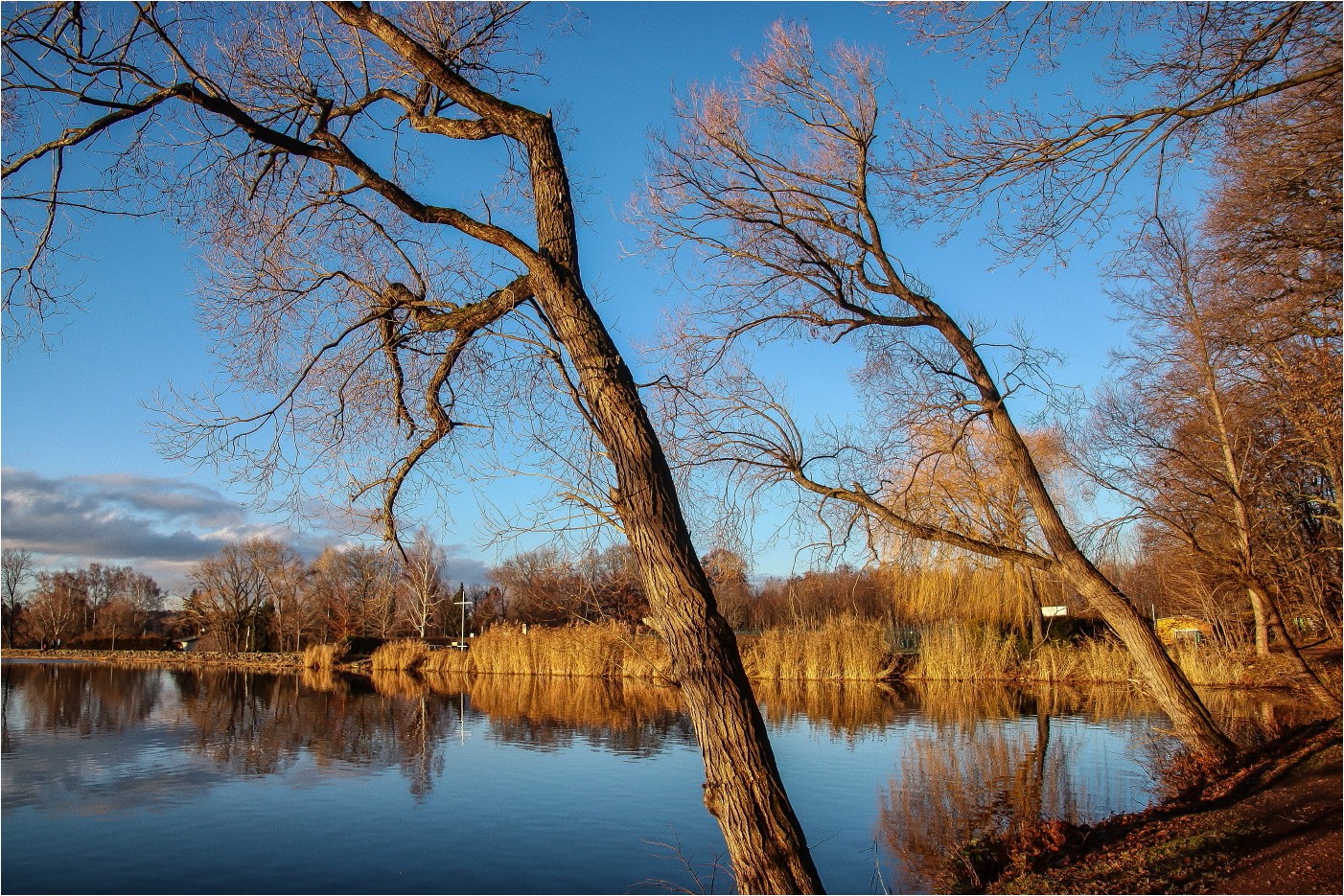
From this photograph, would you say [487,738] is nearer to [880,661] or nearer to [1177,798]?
[1177,798]

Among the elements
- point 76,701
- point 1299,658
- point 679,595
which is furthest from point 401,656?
point 679,595

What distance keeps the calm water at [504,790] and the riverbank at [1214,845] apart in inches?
41.4

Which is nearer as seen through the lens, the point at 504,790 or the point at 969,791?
the point at 969,791

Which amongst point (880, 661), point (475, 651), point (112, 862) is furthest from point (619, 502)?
point (475, 651)

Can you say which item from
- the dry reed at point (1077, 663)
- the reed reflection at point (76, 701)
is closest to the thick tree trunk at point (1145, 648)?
the dry reed at point (1077, 663)

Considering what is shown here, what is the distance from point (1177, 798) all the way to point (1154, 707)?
948 centimetres

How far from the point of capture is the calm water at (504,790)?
25.5ft

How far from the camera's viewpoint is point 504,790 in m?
10.8

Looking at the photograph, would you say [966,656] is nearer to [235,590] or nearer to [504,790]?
[504,790]

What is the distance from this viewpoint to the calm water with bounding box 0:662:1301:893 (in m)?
7.76

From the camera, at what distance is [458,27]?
4.47 meters

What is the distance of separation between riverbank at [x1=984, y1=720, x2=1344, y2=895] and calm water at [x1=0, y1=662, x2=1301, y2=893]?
1051 mm

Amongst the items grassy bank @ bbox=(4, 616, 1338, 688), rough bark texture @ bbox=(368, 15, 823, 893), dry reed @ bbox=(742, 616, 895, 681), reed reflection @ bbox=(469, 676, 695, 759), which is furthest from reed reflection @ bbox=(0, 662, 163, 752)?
rough bark texture @ bbox=(368, 15, 823, 893)

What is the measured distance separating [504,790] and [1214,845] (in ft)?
24.7
